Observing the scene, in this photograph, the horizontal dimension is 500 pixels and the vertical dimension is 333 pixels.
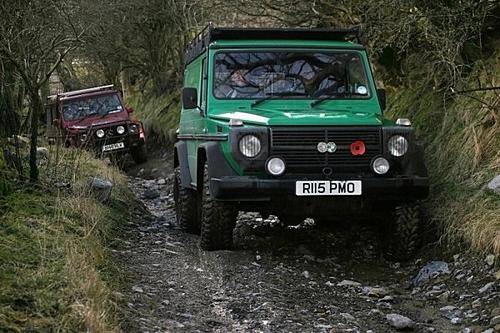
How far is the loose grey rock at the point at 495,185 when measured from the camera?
629cm

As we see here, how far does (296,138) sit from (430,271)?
1.54 m

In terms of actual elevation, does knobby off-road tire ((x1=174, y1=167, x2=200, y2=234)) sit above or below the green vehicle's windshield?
below

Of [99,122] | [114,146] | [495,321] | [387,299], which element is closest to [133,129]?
[114,146]

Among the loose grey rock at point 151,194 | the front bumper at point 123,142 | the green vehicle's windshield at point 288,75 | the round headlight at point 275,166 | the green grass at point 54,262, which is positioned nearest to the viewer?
the green grass at point 54,262

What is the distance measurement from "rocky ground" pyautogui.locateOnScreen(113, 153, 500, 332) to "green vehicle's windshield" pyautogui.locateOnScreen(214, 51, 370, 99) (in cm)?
147

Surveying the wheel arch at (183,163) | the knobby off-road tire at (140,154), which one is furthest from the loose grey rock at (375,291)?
the knobby off-road tire at (140,154)

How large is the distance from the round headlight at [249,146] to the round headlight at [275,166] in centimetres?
14

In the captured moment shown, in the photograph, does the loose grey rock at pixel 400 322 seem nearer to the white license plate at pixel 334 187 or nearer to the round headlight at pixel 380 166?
the white license plate at pixel 334 187

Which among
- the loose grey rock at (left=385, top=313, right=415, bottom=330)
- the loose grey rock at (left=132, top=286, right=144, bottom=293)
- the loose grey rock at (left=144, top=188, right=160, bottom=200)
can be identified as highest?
the loose grey rock at (left=132, top=286, right=144, bottom=293)

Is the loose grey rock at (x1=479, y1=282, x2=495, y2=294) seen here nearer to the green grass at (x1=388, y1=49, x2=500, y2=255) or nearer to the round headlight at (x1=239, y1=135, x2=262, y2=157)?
the green grass at (x1=388, y1=49, x2=500, y2=255)

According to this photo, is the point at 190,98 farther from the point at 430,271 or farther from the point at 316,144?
the point at 430,271

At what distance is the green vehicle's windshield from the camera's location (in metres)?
7.07

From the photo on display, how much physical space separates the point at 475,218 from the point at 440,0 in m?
2.69

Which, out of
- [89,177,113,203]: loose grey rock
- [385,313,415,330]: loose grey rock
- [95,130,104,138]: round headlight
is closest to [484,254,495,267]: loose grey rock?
[385,313,415,330]: loose grey rock
